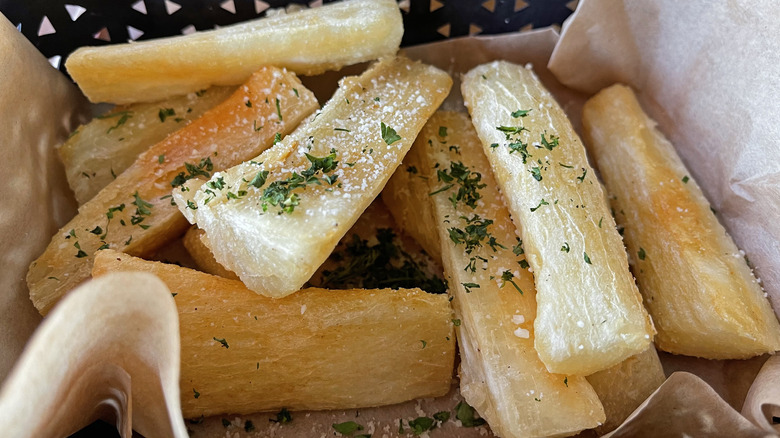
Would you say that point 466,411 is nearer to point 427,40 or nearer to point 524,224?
point 524,224

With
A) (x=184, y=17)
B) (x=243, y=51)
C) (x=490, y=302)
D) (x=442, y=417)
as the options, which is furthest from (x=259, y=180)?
(x=184, y=17)

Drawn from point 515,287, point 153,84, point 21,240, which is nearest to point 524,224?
point 515,287

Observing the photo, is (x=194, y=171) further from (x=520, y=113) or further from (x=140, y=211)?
(x=520, y=113)

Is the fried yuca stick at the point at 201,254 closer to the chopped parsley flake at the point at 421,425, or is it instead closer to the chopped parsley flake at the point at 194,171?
the chopped parsley flake at the point at 194,171

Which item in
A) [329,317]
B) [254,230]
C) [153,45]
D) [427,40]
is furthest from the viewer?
[427,40]

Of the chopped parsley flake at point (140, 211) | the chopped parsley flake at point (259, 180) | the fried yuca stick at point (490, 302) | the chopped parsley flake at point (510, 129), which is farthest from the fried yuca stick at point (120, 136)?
the chopped parsley flake at point (510, 129)
